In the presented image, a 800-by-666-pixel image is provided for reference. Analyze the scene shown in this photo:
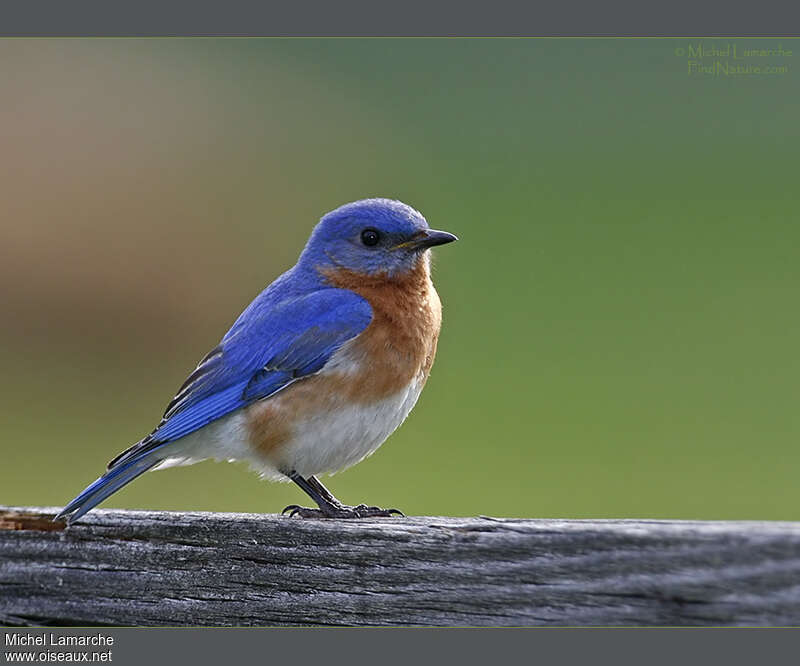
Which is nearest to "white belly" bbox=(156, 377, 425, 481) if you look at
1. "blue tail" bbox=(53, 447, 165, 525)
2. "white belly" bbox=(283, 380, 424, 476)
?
"white belly" bbox=(283, 380, 424, 476)

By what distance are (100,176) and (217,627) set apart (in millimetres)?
4870

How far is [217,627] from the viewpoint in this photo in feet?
12.6

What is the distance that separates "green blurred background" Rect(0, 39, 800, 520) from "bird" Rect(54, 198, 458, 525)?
1.36 m

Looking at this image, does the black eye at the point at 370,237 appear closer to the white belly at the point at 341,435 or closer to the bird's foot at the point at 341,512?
the white belly at the point at 341,435

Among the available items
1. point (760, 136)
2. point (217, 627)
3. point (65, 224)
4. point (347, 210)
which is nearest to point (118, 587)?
point (217, 627)

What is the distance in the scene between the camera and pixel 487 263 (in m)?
8.09

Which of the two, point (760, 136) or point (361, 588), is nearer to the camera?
point (361, 588)

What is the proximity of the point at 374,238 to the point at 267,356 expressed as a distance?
725 mm

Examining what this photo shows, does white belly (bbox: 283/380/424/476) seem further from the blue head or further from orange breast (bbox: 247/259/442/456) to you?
the blue head

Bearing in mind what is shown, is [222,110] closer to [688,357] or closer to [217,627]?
[688,357]

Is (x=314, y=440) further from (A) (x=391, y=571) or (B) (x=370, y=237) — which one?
(A) (x=391, y=571)

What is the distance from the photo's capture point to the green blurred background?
7.13 m

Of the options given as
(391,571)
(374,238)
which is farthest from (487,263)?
(391,571)

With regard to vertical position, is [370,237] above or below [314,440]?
above
